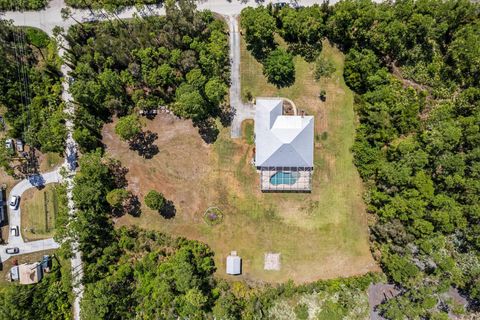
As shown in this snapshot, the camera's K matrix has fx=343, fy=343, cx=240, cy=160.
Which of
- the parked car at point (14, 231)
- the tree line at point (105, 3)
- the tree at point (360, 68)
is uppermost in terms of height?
the tree line at point (105, 3)

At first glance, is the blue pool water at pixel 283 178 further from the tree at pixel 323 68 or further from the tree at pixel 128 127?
the tree at pixel 128 127

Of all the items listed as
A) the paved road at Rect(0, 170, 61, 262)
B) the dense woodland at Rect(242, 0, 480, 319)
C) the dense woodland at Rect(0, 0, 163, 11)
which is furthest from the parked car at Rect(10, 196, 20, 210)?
the dense woodland at Rect(242, 0, 480, 319)

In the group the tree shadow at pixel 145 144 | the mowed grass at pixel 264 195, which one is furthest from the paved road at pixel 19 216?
the tree shadow at pixel 145 144

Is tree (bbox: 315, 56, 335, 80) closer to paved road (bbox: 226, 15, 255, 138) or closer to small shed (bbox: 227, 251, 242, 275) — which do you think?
paved road (bbox: 226, 15, 255, 138)

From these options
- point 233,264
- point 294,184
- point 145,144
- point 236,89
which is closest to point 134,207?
point 145,144

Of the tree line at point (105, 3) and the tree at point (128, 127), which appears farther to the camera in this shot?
the tree line at point (105, 3)

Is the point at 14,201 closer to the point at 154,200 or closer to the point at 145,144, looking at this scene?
the point at 145,144

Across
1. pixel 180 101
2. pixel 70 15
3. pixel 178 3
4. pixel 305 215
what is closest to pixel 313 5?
pixel 178 3
